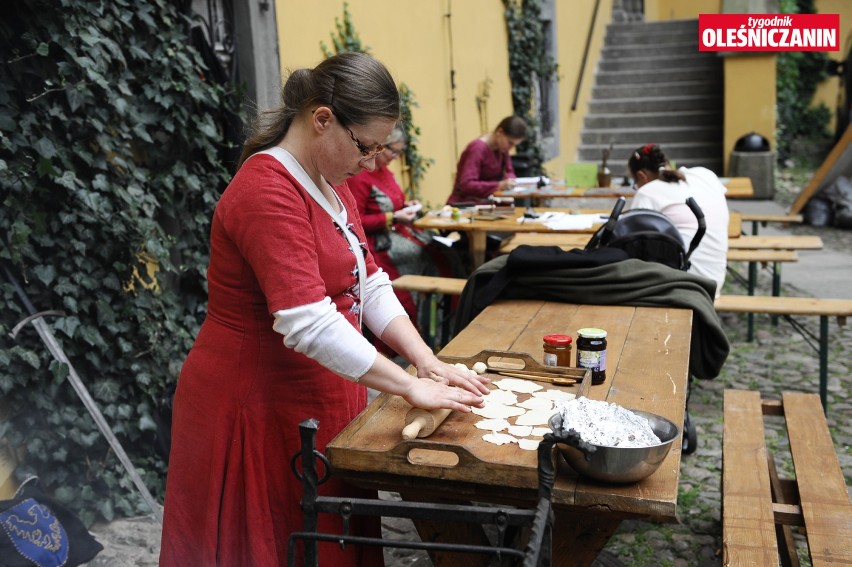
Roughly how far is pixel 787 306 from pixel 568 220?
1.73 m

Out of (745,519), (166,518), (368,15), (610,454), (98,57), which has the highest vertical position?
(368,15)

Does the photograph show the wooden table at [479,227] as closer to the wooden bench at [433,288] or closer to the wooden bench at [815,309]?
the wooden bench at [433,288]

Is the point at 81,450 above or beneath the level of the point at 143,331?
beneath

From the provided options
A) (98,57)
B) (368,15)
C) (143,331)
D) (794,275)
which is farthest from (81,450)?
(794,275)

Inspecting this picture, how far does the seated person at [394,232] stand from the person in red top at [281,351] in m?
3.12

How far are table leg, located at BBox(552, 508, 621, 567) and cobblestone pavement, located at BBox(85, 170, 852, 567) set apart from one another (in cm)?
105

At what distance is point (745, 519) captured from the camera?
2535mm

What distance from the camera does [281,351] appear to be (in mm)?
1965

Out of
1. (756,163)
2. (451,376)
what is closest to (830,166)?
(756,163)

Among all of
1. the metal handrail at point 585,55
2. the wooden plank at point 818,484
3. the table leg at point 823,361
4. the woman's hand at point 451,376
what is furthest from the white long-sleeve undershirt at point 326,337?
the metal handrail at point 585,55

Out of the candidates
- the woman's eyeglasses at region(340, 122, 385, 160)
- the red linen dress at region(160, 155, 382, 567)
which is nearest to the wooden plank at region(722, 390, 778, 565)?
the red linen dress at region(160, 155, 382, 567)

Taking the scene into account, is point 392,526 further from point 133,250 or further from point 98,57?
point 98,57

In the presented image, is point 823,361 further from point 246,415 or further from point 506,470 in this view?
point 246,415

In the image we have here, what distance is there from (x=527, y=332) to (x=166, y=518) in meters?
1.41
